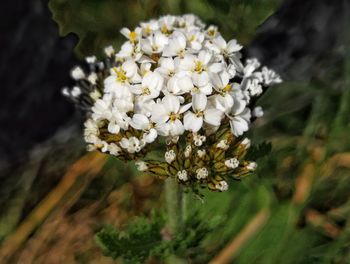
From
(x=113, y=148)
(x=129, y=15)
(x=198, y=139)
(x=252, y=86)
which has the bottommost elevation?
(x=113, y=148)

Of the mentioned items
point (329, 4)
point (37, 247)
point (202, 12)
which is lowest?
point (37, 247)

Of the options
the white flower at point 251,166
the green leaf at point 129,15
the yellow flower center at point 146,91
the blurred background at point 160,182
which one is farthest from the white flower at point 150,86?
the green leaf at point 129,15

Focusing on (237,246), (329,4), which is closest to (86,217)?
(237,246)

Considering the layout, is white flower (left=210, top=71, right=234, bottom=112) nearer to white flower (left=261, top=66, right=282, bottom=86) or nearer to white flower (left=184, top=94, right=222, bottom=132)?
white flower (left=184, top=94, right=222, bottom=132)

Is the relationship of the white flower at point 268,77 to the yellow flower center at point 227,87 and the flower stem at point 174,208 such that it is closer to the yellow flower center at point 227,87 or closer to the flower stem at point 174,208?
the yellow flower center at point 227,87

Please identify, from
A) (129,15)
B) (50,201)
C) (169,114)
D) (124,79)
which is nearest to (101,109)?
(124,79)

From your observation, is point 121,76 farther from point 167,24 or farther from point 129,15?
point 129,15

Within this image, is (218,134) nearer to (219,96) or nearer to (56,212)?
(219,96)
